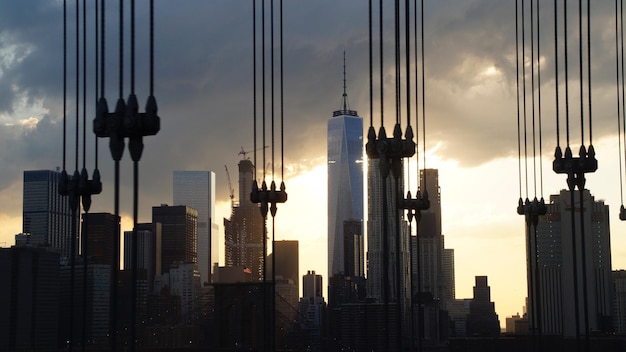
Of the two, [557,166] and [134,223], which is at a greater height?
[557,166]

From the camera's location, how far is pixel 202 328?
171 meters

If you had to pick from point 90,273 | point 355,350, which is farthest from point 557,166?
point 90,273

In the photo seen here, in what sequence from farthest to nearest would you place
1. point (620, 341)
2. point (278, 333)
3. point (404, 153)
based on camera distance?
Result: point (278, 333)
point (620, 341)
point (404, 153)

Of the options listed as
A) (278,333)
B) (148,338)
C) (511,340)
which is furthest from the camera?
(148,338)

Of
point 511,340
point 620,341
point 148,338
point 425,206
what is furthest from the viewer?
point 148,338

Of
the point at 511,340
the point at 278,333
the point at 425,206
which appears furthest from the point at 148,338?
the point at 425,206

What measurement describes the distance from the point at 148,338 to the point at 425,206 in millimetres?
152046

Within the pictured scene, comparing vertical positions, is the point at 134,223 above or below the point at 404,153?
below

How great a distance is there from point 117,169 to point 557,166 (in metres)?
9.02

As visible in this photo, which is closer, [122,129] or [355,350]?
[122,129]

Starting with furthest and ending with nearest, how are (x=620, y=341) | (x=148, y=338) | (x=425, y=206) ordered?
(x=148, y=338), (x=620, y=341), (x=425, y=206)

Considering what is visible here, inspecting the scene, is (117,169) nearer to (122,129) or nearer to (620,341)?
(122,129)

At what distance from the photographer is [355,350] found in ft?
579

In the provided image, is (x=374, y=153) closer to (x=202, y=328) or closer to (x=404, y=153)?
(x=404, y=153)
